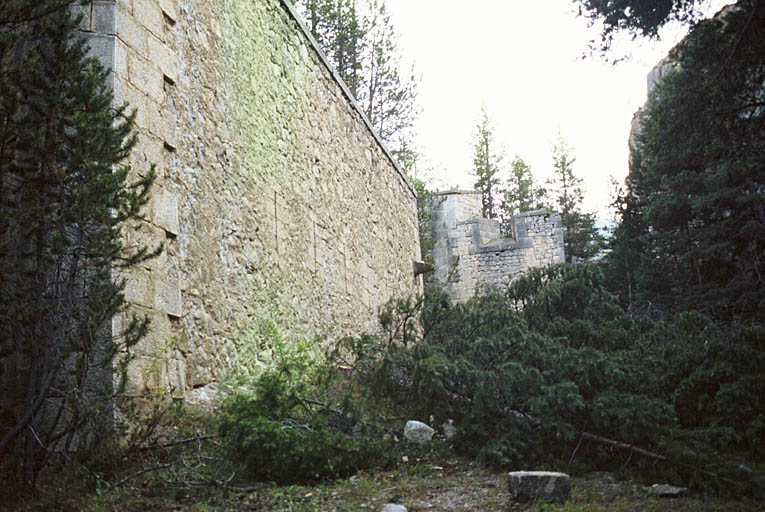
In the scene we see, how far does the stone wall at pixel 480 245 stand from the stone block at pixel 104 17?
16188 mm

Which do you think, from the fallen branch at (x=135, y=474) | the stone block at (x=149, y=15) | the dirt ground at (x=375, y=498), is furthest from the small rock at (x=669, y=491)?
the stone block at (x=149, y=15)

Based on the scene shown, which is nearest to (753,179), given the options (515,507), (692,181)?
(692,181)

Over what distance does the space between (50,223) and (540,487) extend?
270 cm

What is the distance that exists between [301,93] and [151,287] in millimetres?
3739

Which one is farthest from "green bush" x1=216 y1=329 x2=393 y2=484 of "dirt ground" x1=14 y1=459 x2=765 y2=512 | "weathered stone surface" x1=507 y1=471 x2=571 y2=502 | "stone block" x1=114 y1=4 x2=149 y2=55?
"stone block" x1=114 y1=4 x2=149 y2=55

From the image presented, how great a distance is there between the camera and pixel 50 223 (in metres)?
3.10

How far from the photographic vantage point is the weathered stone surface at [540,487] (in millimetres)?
3268

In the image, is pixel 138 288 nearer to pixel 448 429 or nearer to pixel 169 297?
pixel 169 297

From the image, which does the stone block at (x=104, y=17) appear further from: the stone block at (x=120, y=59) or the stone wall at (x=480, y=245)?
the stone wall at (x=480, y=245)

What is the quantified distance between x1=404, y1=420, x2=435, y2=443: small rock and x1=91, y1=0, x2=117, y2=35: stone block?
3247 mm

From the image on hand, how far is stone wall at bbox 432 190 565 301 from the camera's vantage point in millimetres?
19734

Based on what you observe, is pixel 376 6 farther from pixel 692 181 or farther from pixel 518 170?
pixel 518 170

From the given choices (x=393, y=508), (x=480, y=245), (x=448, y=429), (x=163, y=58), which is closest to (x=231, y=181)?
(x=163, y=58)

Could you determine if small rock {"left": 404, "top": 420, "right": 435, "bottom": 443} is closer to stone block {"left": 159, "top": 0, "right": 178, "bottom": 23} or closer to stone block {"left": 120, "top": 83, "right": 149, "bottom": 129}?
stone block {"left": 120, "top": 83, "right": 149, "bottom": 129}
